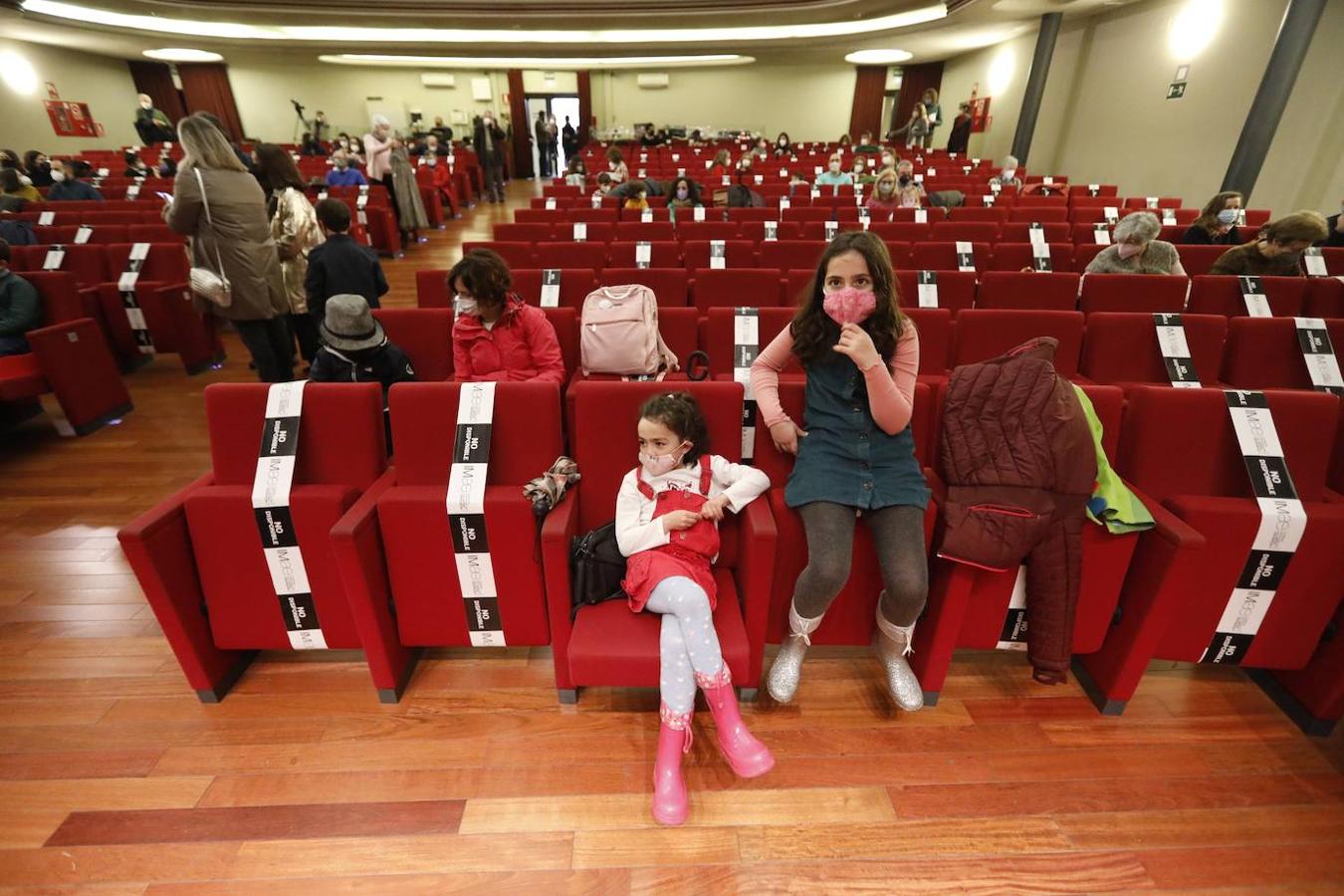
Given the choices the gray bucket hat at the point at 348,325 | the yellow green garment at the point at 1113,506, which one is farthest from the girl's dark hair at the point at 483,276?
the yellow green garment at the point at 1113,506

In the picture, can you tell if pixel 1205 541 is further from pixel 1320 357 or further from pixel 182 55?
Answer: pixel 182 55

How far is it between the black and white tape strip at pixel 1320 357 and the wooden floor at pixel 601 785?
1.35 meters

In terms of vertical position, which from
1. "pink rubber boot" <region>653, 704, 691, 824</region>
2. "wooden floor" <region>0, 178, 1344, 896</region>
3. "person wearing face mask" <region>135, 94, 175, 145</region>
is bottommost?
"wooden floor" <region>0, 178, 1344, 896</region>

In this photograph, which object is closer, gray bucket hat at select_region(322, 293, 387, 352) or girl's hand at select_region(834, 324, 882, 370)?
girl's hand at select_region(834, 324, 882, 370)

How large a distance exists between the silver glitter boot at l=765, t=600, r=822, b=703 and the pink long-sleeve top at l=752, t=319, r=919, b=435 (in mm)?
554

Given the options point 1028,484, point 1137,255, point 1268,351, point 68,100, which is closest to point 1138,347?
point 1268,351

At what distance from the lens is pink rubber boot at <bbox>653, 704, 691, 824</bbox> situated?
1.33m

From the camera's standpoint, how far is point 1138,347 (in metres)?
2.42

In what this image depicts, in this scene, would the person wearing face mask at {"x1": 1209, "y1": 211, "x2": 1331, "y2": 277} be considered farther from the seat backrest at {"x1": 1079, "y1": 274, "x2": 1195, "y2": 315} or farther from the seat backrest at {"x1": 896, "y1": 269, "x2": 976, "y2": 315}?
the seat backrest at {"x1": 896, "y1": 269, "x2": 976, "y2": 315}

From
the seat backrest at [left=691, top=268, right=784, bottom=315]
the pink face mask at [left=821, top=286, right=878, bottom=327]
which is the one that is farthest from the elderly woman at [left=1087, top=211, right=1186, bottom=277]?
the pink face mask at [left=821, top=286, right=878, bottom=327]

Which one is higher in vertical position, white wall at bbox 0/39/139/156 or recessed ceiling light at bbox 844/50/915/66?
recessed ceiling light at bbox 844/50/915/66

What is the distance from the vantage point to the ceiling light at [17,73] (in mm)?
10148

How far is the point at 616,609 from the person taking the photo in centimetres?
151

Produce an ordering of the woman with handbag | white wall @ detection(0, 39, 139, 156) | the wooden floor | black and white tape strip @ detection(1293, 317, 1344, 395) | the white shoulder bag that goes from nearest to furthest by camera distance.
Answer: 1. the wooden floor
2. black and white tape strip @ detection(1293, 317, 1344, 395)
3. the woman with handbag
4. the white shoulder bag
5. white wall @ detection(0, 39, 139, 156)
